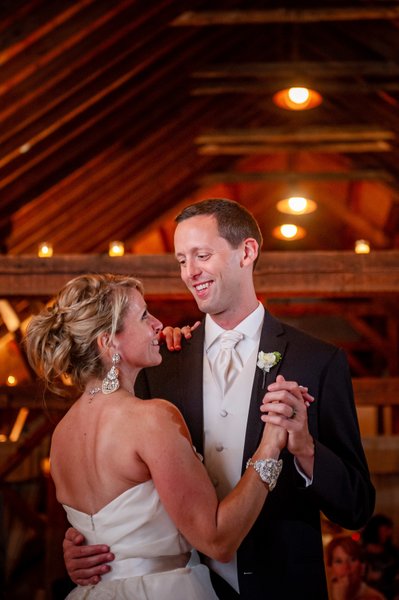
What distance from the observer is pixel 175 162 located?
985 cm

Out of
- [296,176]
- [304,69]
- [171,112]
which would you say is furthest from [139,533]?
[296,176]

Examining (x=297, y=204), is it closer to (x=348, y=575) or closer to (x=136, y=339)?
(x=348, y=575)

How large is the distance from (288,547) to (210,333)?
0.74m

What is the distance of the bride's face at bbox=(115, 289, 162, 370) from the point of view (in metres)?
2.41

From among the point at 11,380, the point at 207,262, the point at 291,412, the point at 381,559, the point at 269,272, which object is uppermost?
the point at 269,272


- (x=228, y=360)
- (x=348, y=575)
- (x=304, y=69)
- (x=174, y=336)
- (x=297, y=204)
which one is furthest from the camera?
(x=297, y=204)

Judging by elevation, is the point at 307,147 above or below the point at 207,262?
above

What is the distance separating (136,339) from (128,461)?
1.29 ft

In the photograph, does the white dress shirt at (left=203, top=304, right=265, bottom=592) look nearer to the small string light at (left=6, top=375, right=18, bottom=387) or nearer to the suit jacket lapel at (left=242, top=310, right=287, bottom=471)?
the suit jacket lapel at (left=242, top=310, right=287, bottom=471)

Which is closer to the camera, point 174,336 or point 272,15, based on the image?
point 174,336

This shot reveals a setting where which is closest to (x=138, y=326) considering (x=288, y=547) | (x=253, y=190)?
(x=288, y=547)

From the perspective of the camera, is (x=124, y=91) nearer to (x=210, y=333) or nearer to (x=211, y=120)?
(x=211, y=120)

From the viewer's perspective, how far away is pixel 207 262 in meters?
2.61

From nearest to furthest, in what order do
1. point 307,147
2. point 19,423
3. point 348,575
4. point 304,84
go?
point 348,575 < point 304,84 < point 307,147 < point 19,423
